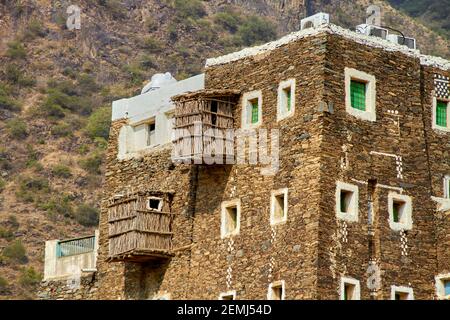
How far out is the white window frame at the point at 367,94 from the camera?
51.1 m

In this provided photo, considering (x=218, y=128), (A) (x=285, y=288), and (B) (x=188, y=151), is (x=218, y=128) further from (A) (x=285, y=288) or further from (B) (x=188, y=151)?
(A) (x=285, y=288)

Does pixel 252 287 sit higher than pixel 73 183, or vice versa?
pixel 73 183

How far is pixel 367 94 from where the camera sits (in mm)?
51719

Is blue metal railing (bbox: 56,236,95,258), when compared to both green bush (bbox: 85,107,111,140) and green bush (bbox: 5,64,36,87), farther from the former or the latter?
green bush (bbox: 5,64,36,87)

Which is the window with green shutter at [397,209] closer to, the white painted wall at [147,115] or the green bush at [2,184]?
the white painted wall at [147,115]

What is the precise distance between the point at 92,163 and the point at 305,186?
60.5 m

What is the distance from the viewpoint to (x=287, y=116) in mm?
51312

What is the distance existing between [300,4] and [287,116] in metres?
79.9

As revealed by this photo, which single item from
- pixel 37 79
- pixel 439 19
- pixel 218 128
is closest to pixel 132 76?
pixel 37 79

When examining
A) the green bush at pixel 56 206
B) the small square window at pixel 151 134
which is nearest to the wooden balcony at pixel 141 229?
the small square window at pixel 151 134

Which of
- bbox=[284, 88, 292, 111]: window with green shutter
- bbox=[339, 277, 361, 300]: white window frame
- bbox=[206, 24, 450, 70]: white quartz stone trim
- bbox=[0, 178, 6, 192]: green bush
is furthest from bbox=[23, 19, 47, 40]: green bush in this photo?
bbox=[339, 277, 361, 300]: white window frame

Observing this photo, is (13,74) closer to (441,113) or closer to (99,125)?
(99,125)

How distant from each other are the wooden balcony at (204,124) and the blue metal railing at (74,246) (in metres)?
7.86

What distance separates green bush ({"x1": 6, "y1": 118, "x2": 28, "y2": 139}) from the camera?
114 m
